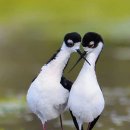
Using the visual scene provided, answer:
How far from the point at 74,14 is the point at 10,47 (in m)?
0.28

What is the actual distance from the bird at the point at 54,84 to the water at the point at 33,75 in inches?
12.6

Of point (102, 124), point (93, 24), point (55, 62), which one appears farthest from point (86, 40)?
point (102, 124)

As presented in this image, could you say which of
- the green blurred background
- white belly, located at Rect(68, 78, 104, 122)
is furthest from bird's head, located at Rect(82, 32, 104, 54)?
the green blurred background

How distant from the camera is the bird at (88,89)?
1.25 meters

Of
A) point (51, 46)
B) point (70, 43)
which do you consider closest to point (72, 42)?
point (70, 43)

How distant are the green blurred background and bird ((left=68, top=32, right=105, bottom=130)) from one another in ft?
1.15

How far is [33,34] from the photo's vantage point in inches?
64.0

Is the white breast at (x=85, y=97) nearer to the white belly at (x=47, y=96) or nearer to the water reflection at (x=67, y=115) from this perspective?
the white belly at (x=47, y=96)

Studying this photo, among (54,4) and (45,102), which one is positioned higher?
(54,4)

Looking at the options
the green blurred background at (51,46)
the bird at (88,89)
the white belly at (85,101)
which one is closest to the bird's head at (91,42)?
the bird at (88,89)

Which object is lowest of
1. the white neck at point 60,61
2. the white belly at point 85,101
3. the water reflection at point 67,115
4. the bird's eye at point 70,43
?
the water reflection at point 67,115

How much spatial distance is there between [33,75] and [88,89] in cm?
43

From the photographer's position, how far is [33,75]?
5.36 feet

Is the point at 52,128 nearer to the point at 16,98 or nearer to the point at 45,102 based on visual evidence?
the point at 16,98
